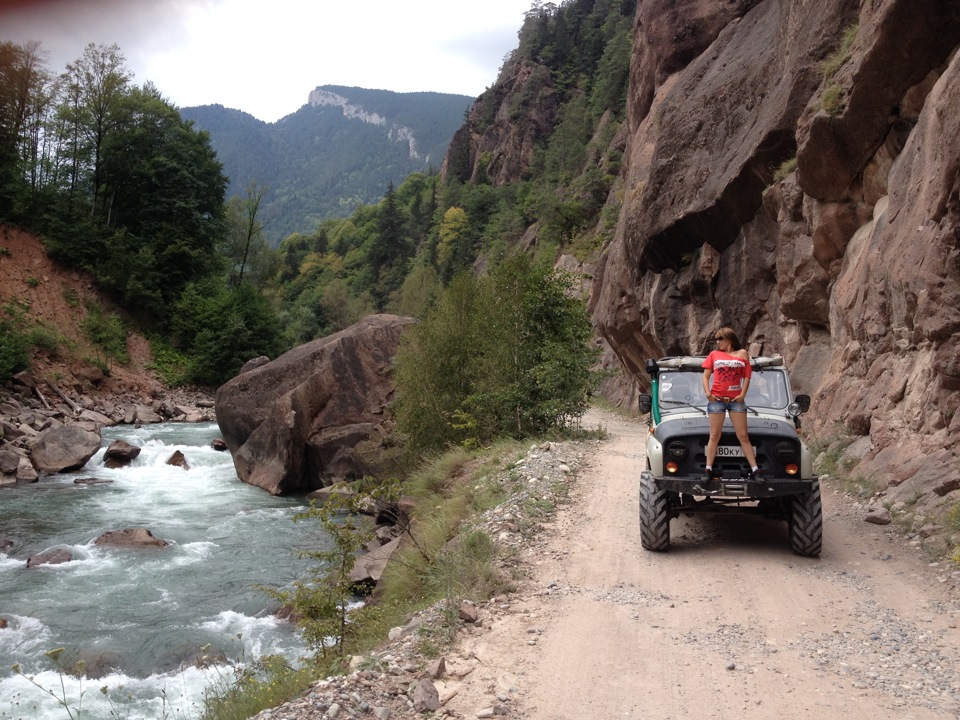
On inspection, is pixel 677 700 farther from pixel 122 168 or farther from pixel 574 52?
pixel 574 52

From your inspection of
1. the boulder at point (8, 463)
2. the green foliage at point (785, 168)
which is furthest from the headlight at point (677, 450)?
the boulder at point (8, 463)

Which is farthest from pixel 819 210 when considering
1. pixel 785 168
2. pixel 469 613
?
pixel 469 613

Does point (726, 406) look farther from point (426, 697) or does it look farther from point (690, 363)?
point (426, 697)

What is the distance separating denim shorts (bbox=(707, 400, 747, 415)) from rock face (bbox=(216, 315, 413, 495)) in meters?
17.1

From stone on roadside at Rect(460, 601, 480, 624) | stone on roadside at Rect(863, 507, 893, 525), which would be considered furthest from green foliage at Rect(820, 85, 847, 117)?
stone on roadside at Rect(460, 601, 480, 624)

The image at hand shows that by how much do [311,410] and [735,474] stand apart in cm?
1989

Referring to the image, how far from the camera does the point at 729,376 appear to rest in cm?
793

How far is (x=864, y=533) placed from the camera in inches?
344

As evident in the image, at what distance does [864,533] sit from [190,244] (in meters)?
51.2

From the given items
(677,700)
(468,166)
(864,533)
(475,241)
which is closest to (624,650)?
(677,700)

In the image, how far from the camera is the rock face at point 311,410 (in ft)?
81.3

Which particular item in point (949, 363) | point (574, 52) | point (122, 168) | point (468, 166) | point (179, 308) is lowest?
point (179, 308)

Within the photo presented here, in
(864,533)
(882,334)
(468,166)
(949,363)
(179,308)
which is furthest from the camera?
(468,166)

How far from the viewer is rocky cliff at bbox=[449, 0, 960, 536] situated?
1005 cm
